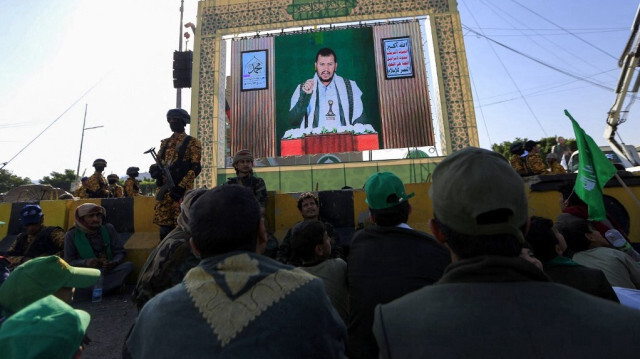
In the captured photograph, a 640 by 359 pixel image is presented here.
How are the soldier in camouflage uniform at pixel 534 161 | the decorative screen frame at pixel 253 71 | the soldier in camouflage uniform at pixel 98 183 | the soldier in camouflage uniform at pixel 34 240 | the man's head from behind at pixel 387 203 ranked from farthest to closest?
the decorative screen frame at pixel 253 71 → the soldier in camouflage uniform at pixel 98 183 → the soldier in camouflage uniform at pixel 534 161 → the soldier in camouflage uniform at pixel 34 240 → the man's head from behind at pixel 387 203

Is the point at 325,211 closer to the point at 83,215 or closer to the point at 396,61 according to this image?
the point at 83,215

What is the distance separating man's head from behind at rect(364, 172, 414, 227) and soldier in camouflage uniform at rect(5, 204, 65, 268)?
385 cm

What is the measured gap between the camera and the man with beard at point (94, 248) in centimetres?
357

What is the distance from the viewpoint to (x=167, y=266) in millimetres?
1787

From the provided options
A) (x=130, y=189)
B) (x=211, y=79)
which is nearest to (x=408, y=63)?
(x=211, y=79)

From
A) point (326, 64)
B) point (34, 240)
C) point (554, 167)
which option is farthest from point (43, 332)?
point (326, 64)

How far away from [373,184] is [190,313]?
3.66ft

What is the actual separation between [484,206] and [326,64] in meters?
11.8

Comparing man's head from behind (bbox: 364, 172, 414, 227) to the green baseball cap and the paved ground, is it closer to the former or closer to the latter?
the green baseball cap

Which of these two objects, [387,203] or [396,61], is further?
[396,61]

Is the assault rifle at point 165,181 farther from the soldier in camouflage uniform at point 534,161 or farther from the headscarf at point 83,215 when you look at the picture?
the soldier in camouflage uniform at point 534,161

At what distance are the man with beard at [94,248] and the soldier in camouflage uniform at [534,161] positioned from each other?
6.46m

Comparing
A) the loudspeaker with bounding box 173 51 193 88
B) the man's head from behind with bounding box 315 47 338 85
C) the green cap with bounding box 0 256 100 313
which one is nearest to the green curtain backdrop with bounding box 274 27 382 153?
the man's head from behind with bounding box 315 47 338 85

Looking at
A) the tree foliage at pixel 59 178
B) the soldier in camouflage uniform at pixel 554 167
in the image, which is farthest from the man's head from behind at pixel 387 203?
the tree foliage at pixel 59 178
